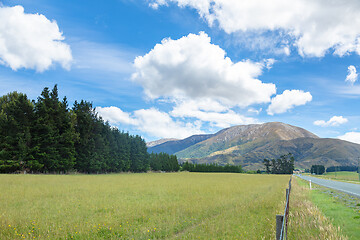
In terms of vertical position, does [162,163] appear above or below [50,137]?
below

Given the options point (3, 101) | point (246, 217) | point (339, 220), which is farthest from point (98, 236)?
point (3, 101)

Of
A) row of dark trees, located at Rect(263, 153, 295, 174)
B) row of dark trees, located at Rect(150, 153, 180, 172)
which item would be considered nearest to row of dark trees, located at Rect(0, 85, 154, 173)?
row of dark trees, located at Rect(150, 153, 180, 172)

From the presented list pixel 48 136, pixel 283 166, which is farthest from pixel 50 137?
pixel 283 166

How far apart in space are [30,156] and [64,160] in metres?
8.89

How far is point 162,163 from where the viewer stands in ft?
449

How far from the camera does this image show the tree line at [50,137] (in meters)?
48.3

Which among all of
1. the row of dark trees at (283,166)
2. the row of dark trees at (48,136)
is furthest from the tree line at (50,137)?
the row of dark trees at (283,166)

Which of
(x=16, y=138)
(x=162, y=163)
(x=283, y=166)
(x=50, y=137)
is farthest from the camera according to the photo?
(x=283, y=166)

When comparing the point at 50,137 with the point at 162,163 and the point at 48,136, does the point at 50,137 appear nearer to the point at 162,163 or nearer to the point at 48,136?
A: the point at 48,136

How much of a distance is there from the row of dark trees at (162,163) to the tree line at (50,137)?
44051 mm

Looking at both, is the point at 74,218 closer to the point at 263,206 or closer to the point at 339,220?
the point at 263,206

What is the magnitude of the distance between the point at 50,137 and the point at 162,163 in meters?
89.2

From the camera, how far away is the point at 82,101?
71.5m

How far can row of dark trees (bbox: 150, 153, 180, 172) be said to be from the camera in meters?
127
